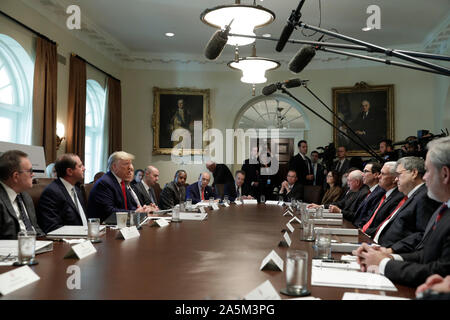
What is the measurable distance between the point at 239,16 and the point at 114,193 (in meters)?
2.27

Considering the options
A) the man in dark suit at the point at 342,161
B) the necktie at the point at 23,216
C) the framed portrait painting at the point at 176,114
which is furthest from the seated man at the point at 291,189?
the necktie at the point at 23,216

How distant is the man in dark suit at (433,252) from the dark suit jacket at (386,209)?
177 cm

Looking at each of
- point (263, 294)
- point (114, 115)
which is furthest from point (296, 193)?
point (263, 294)

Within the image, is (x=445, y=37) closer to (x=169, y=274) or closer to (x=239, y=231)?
(x=239, y=231)

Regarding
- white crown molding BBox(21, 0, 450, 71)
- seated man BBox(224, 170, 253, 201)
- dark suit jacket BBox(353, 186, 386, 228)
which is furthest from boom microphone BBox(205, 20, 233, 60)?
white crown molding BBox(21, 0, 450, 71)

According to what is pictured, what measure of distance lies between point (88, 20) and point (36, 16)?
56.2 inches

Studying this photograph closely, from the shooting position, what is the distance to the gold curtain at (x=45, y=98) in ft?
22.5

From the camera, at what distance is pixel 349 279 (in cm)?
169

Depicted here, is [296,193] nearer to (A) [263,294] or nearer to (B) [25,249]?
(B) [25,249]

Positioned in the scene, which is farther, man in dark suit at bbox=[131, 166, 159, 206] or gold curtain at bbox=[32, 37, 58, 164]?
gold curtain at bbox=[32, 37, 58, 164]

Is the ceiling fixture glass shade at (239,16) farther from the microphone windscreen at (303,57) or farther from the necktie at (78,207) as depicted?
the necktie at (78,207)

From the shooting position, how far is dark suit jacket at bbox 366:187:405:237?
3.68m

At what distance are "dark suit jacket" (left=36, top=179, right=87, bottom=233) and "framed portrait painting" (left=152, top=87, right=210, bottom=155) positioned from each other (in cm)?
704

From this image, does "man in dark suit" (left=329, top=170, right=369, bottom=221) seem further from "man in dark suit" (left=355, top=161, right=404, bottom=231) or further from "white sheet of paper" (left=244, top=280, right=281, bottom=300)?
"white sheet of paper" (left=244, top=280, right=281, bottom=300)
